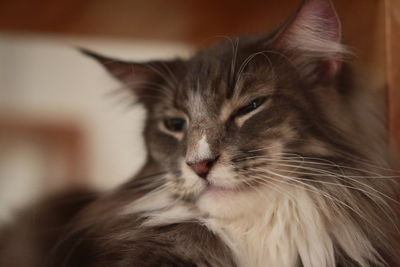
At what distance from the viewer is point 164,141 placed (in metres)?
1.36

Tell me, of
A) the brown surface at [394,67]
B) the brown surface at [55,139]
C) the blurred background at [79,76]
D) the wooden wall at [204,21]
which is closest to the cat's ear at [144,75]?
the blurred background at [79,76]

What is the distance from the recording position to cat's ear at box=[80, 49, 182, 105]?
1.41 meters

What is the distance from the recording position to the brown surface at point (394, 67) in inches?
48.7

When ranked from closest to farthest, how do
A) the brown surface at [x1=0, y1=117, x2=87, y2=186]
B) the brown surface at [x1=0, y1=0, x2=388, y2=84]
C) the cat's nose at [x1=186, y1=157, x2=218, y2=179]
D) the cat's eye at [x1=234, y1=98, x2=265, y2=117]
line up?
the cat's nose at [x1=186, y1=157, x2=218, y2=179]
the cat's eye at [x1=234, y1=98, x2=265, y2=117]
the brown surface at [x1=0, y1=0, x2=388, y2=84]
the brown surface at [x1=0, y1=117, x2=87, y2=186]

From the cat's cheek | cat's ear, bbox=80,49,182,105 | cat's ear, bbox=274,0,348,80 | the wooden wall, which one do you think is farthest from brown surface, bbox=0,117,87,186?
cat's ear, bbox=274,0,348,80

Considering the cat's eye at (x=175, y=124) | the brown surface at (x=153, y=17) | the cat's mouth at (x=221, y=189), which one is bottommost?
the cat's mouth at (x=221, y=189)

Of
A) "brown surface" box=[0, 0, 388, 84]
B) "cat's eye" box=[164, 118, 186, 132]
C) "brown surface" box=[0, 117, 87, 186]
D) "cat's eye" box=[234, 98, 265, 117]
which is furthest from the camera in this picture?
"brown surface" box=[0, 117, 87, 186]

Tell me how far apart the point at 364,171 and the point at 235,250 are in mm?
367

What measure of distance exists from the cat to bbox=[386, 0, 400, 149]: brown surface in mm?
40

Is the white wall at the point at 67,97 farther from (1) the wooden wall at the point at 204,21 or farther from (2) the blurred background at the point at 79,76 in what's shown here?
(1) the wooden wall at the point at 204,21

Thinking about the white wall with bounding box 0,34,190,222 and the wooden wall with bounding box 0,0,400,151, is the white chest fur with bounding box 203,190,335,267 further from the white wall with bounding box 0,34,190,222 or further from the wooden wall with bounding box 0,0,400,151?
the white wall with bounding box 0,34,190,222

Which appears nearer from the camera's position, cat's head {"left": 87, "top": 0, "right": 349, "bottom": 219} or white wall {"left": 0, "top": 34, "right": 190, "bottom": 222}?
cat's head {"left": 87, "top": 0, "right": 349, "bottom": 219}

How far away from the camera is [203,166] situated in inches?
42.9

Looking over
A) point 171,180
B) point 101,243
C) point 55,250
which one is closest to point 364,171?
point 171,180
